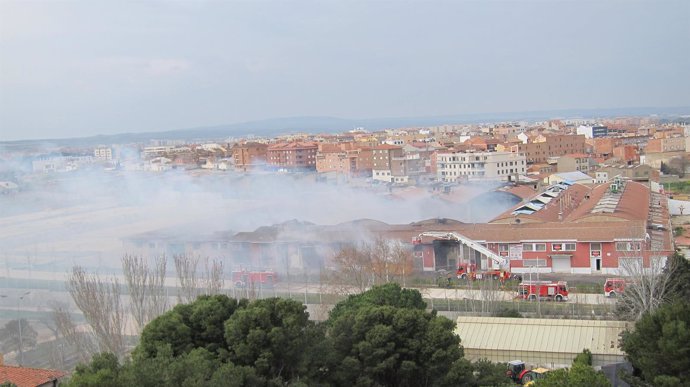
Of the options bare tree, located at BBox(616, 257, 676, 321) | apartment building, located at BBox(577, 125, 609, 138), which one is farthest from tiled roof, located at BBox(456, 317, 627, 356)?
apartment building, located at BBox(577, 125, 609, 138)

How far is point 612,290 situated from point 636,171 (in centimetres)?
1426

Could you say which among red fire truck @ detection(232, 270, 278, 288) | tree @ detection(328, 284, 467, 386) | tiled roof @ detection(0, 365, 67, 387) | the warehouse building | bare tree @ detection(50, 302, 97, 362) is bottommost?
red fire truck @ detection(232, 270, 278, 288)

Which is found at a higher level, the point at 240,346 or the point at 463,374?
the point at 240,346

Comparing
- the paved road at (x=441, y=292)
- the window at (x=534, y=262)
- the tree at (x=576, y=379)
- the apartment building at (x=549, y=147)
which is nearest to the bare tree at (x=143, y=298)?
the paved road at (x=441, y=292)

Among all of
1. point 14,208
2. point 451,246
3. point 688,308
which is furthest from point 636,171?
point 14,208

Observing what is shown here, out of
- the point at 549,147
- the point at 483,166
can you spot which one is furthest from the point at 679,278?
the point at 549,147

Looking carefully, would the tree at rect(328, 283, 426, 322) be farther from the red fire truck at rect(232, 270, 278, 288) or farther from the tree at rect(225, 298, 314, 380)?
the red fire truck at rect(232, 270, 278, 288)

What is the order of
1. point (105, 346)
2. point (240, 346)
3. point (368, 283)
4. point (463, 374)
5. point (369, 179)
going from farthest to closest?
point (369, 179), point (368, 283), point (105, 346), point (463, 374), point (240, 346)

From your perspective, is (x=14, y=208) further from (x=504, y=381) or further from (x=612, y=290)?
(x=504, y=381)

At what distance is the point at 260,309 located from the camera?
15.7ft

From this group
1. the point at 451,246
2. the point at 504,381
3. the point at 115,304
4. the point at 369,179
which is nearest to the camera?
the point at 504,381

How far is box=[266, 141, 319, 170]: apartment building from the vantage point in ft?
121

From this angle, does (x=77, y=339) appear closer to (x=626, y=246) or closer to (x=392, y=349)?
(x=392, y=349)

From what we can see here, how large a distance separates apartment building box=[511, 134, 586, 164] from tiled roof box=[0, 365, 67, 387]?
2806 cm
